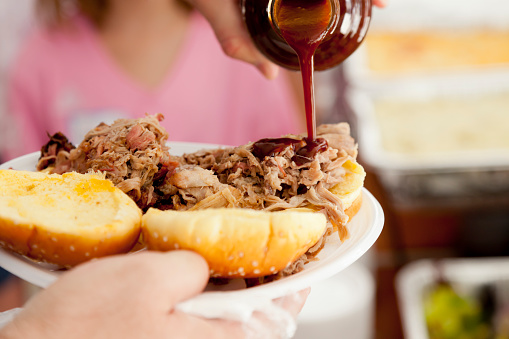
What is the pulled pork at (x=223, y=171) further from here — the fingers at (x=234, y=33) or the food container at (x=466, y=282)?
the food container at (x=466, y=282)

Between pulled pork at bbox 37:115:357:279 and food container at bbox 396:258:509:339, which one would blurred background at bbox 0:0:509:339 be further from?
pulled pork at bbox 37:115:357:279

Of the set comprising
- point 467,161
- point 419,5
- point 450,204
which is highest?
point 419,5

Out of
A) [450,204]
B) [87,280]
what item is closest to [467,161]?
[450,204]

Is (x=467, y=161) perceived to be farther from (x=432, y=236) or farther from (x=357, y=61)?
(x=357, y=61)

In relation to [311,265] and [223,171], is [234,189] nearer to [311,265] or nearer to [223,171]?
[223,171]

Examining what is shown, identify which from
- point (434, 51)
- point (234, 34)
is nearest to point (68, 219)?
point (234, 34)
